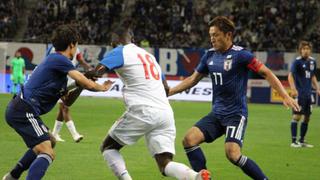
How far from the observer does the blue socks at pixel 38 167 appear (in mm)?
8188

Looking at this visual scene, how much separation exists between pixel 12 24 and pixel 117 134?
1320 inches

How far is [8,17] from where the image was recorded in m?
40.8

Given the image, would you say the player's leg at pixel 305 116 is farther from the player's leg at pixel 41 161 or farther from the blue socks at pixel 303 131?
the player's leg at pixel 41 161

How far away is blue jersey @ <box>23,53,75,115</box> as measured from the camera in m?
8.33

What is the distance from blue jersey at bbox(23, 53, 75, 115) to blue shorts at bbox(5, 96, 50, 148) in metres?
0.08

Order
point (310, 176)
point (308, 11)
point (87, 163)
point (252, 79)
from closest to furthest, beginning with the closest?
point (310, 176) → point (87, 163) → point (252, 79) → point (308, 11)

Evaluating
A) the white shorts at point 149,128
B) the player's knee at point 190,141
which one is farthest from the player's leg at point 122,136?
the player's knee at point 190,141

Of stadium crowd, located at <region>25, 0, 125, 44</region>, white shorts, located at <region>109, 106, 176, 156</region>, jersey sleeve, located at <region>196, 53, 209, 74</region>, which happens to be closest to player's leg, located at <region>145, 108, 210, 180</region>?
white shorts, located at <region>109, 106, 176, 156</region>

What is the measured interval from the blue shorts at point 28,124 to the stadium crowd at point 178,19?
28652 millimetres

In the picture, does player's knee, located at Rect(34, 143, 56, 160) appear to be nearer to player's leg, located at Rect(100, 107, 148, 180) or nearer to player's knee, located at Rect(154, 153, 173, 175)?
player's leg, located at Rect(100, 107, 148, 180)

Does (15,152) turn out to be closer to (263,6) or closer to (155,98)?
(155,98)

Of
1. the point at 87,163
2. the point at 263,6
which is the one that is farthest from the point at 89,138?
the point at 263,6

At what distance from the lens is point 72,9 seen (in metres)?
41.5

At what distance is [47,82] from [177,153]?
5.89 metres
